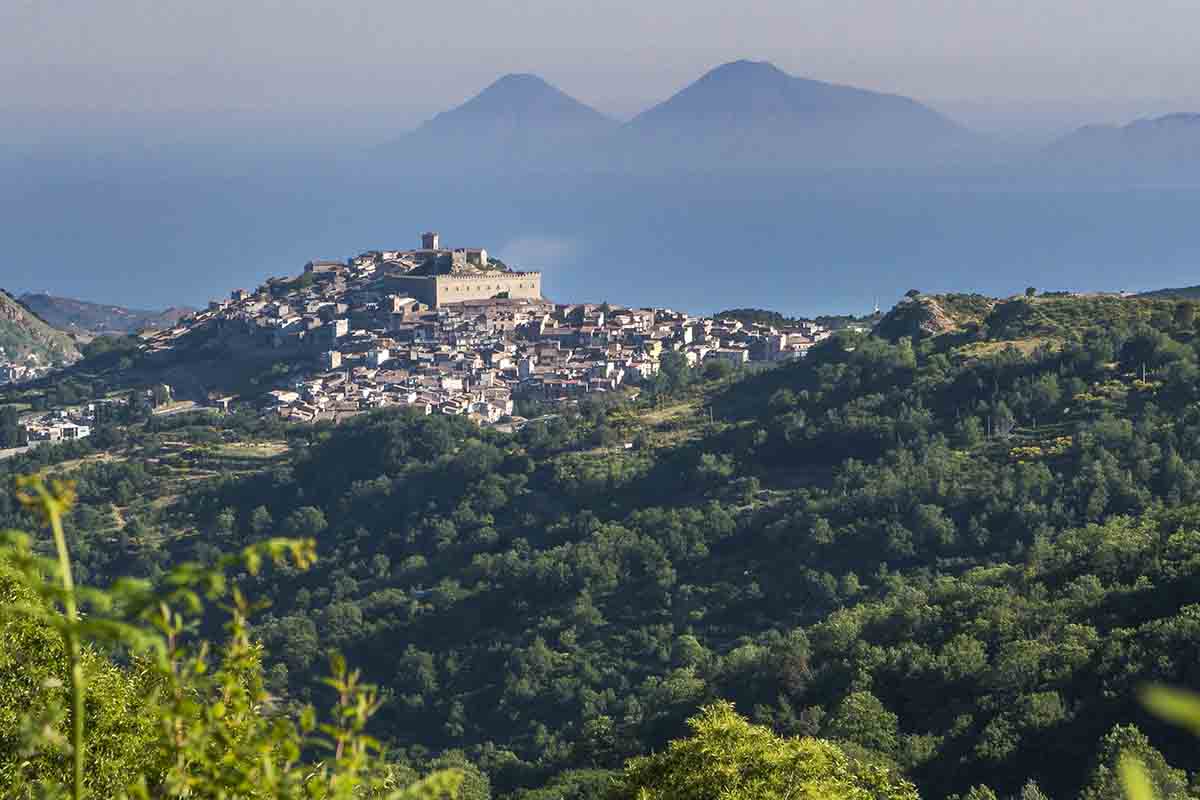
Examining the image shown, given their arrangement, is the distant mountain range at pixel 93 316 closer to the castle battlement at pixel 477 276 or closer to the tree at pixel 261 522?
the castle battlement at pixel 477 276

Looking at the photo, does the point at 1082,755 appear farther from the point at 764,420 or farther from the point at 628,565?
the point at 764,420

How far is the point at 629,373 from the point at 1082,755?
36.2m

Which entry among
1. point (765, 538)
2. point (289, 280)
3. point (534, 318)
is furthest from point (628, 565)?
point (289, 280)

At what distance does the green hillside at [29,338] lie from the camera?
236 feet

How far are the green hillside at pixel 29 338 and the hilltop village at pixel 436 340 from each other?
1129 cm

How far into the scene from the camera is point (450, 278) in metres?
59.8

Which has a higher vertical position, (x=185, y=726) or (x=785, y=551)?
(x=185, y=726)

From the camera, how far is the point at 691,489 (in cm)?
3400

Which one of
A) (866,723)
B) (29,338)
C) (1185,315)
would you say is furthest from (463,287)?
(866,723)

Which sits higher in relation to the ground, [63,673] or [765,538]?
[63,673]

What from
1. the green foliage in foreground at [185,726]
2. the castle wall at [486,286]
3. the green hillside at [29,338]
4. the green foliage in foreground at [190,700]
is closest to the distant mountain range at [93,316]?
the green hillside at [29,338]

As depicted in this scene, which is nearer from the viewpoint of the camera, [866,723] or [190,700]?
[190,700]

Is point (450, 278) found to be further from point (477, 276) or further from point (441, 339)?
point (441, 339)

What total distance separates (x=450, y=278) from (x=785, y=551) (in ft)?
109
